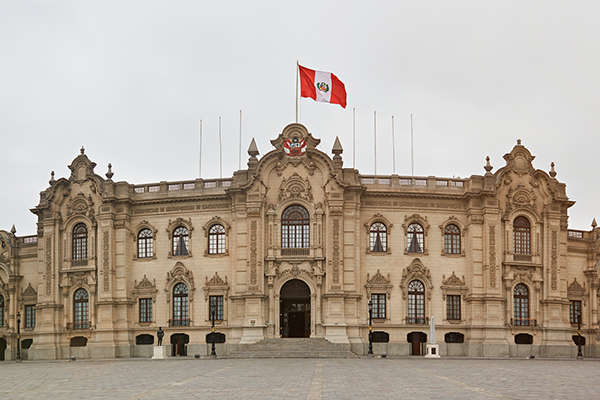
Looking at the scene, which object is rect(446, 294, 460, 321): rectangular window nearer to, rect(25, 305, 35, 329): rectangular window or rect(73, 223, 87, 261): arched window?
rect(73, 223, 87, 261): arched window

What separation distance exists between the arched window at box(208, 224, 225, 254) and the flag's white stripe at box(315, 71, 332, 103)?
12.7 meters

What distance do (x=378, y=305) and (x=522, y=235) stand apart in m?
12.9

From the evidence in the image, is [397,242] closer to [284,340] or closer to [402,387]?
[284,340]

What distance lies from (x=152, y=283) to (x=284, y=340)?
12.4 metres

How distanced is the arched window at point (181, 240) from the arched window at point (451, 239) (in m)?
20.2

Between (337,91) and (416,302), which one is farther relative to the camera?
(416,302)

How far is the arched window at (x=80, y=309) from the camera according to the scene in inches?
2576

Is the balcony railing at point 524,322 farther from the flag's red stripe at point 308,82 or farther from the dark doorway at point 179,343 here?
the dark doorway at point 179,343

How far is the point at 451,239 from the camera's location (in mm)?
64125

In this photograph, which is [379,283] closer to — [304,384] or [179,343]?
[179,343]

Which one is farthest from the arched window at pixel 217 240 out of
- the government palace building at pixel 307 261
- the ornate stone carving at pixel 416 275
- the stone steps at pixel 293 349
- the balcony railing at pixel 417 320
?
the balcony railing at pixel 417 320

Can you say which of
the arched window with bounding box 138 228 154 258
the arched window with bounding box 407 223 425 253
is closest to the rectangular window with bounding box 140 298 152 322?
the arched window with bounding box 138 228 154 258

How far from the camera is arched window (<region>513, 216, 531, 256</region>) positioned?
212ft

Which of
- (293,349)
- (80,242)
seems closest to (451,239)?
(293,349)
